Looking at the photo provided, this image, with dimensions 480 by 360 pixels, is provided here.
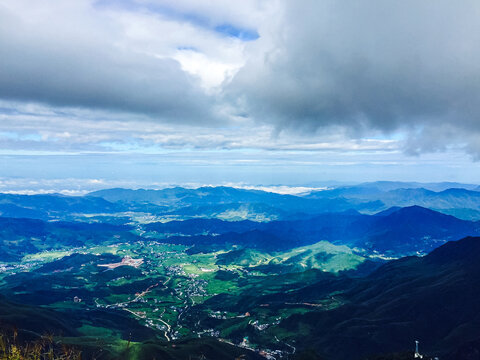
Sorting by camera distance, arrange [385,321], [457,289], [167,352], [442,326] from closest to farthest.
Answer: [167,352] → [442,326] → [385,321] → [457,289]

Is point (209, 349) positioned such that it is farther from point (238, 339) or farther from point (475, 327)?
point (475, 327)

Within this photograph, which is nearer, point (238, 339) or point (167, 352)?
point (167, 352)

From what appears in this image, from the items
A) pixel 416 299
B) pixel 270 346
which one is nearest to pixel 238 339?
pixel 270 346

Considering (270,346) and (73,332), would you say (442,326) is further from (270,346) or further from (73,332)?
(73,332)

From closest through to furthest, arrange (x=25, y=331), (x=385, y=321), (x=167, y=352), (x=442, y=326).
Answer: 1. (x=167, y=352)
2. (x=25, y=331)
3. (x=442, y=326)
4. (x=385, y=321)

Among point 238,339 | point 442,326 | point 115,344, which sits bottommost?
point 238,339

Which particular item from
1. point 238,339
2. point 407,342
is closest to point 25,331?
point 238,339

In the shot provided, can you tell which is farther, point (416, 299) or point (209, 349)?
point (416, 299)

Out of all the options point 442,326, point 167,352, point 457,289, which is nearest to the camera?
point 167,352

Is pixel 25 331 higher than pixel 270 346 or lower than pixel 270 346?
higher
